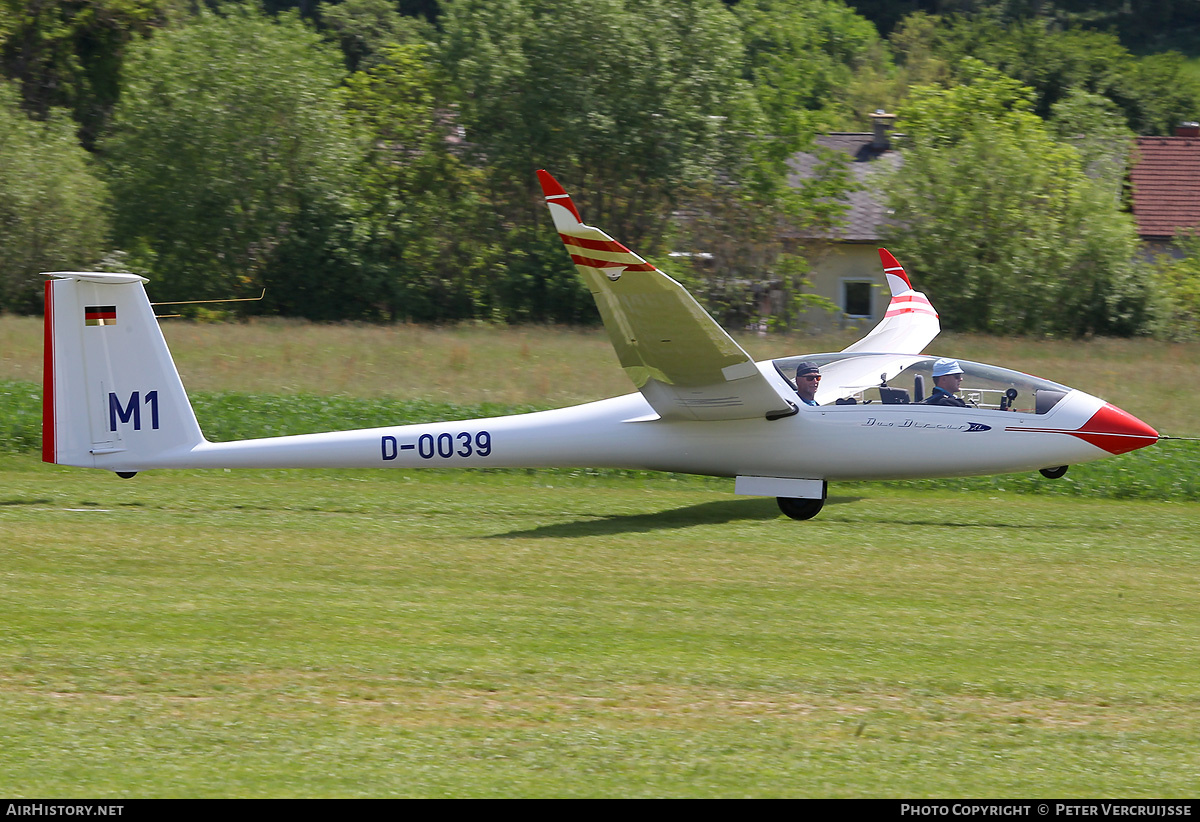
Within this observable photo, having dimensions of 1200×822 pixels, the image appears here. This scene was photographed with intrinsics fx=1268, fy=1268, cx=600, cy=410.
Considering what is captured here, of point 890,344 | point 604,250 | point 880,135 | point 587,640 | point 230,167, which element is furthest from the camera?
point 880,135

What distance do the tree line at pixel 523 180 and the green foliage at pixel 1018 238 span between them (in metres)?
A: 0.06

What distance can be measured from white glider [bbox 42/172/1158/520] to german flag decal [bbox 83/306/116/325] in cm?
1

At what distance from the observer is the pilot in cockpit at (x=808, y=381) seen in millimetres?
12109

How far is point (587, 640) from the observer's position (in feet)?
25.8

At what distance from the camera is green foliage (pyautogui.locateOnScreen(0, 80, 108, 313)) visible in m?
34.7

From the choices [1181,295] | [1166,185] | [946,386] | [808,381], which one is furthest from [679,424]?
[1166,185]

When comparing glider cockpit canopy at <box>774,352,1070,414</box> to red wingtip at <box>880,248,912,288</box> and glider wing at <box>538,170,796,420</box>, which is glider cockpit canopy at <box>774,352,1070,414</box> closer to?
glider wing at <box>538,170,796,420</box>

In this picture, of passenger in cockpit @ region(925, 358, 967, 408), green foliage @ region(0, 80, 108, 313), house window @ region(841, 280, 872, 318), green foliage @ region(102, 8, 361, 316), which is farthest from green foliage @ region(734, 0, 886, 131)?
passenger in cockpit @ region(925, 358, 967, 408)

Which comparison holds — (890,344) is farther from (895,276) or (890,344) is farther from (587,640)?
(587,640)

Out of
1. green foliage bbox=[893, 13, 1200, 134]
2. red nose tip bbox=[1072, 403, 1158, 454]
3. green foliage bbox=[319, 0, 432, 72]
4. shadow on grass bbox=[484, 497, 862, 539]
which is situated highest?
green foliage bbox=[319, 0, 432, 72]

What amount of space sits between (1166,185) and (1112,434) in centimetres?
4309

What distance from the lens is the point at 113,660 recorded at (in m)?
7.12
